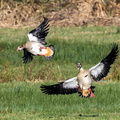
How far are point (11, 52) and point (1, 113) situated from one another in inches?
422

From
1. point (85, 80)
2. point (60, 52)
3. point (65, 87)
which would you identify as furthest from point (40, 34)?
point (60, 52)

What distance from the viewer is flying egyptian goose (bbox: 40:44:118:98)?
29.2ft

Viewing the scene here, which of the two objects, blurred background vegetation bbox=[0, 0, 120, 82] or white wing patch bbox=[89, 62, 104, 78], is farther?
blurred background vegetation bbox=[0, 0, 120, 82]

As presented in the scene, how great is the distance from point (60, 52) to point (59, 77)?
4.14m

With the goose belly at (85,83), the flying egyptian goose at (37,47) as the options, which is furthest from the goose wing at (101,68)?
the flying egyptian goose at (37,47)

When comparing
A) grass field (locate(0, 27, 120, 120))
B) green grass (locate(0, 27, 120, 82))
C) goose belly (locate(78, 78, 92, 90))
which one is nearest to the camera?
goose belly (locate(78, 78, 92, 90))

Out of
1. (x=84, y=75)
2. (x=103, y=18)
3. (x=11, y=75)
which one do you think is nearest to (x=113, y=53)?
(x=84, y=75)

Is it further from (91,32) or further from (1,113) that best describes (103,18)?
(1,113)

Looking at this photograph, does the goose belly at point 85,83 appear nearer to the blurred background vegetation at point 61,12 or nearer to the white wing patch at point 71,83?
the white wing patch at point 71,83

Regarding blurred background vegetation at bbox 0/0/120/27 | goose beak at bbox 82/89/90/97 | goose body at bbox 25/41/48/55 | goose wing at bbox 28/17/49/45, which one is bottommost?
blurred background vegetation at bbox 0/0/120/27

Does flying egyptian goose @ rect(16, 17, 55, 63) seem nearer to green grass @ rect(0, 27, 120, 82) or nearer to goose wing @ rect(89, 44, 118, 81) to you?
goose wing @ rect(89, 44, 118, 81)

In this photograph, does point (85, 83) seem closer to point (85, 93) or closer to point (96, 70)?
point (85, 93)

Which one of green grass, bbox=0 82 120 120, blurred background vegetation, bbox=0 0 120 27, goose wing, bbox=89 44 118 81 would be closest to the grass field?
green grass, bbox=0 82 120 120

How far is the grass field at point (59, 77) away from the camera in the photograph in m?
13.0
